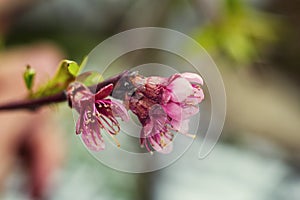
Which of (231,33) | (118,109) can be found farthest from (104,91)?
(231,33)

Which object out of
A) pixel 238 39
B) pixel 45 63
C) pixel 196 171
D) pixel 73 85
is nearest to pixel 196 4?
pixel 238 39

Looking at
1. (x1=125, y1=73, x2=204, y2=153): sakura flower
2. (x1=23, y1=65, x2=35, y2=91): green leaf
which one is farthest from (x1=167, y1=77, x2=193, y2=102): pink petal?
(x1=23, y1=65, x2=35, y2=91): green leaf

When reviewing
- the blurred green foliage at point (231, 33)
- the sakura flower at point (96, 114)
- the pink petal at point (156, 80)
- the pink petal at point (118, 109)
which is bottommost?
the blurred green foliage at point (231, 33)

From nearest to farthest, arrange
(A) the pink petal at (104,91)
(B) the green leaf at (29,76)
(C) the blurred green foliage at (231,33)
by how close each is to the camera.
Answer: (A) the pink petal at (104,91) < (B) the green leaf at (29,76) < (C) the blurred green foliage at (231,33)

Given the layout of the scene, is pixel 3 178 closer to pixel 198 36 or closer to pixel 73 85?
pixel 198 36

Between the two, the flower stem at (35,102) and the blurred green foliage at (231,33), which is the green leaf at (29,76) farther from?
the blurred green foliage at (231,33)

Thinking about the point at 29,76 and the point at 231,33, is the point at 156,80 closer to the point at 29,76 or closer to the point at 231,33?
the point at 29,76

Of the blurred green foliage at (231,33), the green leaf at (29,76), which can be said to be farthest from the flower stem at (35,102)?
the blurred green foliage at (231,33)
